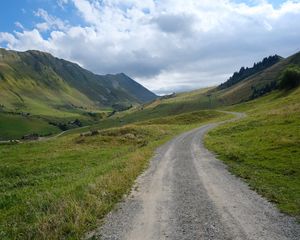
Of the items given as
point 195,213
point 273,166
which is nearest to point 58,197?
point 195,213

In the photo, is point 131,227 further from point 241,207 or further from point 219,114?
point 219,114

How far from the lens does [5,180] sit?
1313 inches

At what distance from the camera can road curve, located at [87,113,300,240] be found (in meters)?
13.3

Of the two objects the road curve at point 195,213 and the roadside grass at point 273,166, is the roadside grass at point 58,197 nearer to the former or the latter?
the road curve at point 195,213

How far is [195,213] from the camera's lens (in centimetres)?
1603

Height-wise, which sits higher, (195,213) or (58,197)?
(58,197)

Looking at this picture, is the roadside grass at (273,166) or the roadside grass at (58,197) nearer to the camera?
the roadside grass at (58,197)

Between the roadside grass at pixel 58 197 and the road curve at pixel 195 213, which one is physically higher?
the roadside grass at pixel 58 197

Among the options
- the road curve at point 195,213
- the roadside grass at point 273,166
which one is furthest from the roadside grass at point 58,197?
the roadside grass at point 273,166

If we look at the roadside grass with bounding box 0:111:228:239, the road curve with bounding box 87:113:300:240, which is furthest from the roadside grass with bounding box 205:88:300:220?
the roadside grass with bounding box 0:111:228:239

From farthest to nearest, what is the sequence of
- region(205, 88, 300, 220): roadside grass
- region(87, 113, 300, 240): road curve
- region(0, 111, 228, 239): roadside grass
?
1. region(205, 88, 300, 220): roadside grass
2. region(0, 111, 228, 239): roadside grass
3. region(87, 113, 300, 240): road curve

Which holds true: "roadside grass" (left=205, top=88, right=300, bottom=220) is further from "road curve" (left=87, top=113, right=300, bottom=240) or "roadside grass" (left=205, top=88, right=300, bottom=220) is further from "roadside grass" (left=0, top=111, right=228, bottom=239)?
"roadside grass" (left=0, top=111, right=228, bottom=239)

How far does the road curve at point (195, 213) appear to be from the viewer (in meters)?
13.3

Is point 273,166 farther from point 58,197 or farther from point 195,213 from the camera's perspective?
point 58,197
